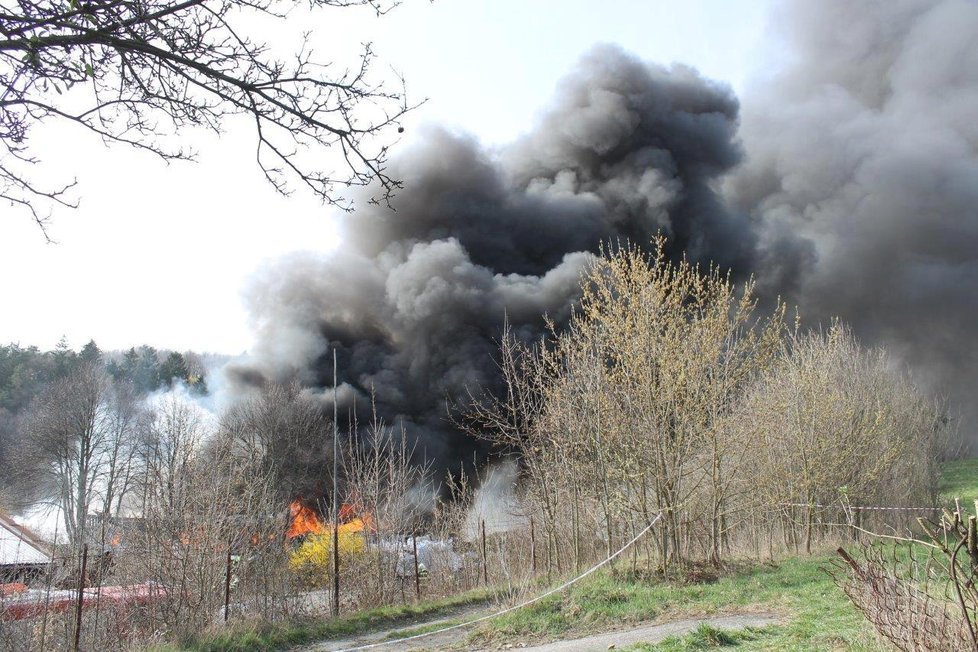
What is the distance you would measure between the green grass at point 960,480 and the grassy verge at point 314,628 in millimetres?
21866

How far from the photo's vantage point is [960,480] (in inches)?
1201

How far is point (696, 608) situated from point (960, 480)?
29444mm

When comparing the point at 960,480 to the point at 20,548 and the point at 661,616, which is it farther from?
the point at 20,548

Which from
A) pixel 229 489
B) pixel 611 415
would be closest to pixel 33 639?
pixel 229 489

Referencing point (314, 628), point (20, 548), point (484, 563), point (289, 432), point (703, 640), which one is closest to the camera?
point (703, 640)

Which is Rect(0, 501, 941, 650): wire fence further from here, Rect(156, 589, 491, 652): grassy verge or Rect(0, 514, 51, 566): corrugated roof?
Rect(156, 589, 491, 652): grassy verge

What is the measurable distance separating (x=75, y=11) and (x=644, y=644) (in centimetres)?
602

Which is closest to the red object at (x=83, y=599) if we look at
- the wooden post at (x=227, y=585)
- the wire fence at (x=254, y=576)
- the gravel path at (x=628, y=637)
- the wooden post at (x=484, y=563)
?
the wire fence at (x=254, y=576)

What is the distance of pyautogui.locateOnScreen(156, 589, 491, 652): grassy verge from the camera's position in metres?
8.50

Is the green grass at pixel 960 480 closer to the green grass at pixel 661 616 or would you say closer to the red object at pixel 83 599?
the green grass at pixel 661 616

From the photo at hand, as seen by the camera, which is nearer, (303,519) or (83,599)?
(83,599)

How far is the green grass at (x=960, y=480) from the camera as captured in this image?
26656 millimetres

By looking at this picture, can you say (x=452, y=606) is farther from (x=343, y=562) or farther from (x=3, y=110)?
(x=3, y=110)

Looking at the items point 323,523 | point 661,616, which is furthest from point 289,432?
point 661,616
